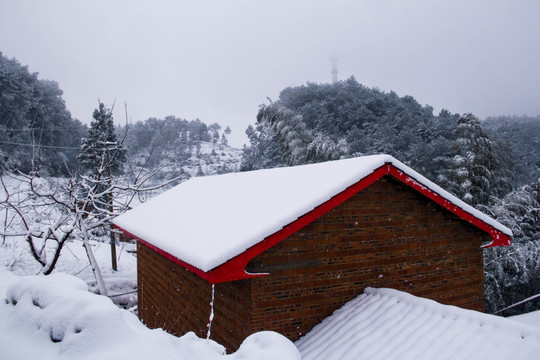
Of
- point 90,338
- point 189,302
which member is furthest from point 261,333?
point 189,302

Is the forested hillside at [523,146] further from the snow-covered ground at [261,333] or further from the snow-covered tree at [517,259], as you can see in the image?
the snow-covered ground at [261,333]

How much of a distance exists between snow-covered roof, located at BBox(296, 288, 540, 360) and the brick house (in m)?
0.40

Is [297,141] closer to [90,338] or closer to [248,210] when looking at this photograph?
[248,210]

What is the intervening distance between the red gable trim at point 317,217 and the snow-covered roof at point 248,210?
0.05 m

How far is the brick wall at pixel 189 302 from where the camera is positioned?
508cm

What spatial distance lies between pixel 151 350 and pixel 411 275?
5.28 m

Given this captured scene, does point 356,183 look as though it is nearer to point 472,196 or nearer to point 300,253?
point 300,253

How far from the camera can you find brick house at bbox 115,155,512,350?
4.79 m

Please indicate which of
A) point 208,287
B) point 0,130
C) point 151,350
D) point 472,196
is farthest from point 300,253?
point 0,130

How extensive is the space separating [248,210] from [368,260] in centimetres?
210

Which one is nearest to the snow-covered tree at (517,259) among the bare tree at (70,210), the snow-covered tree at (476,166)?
the snow-covered tree at (476,166)

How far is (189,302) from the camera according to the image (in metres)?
6.42

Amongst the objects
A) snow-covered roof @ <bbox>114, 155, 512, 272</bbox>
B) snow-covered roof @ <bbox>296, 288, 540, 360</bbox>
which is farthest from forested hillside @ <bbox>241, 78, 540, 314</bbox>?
snow-covered roof @ <bbox>296, 288, 540, 360</bbox>

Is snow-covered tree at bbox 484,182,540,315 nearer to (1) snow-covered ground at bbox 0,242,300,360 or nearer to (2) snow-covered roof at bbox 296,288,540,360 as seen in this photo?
(2) snow-covered roof at bbox 296,288,540,360
